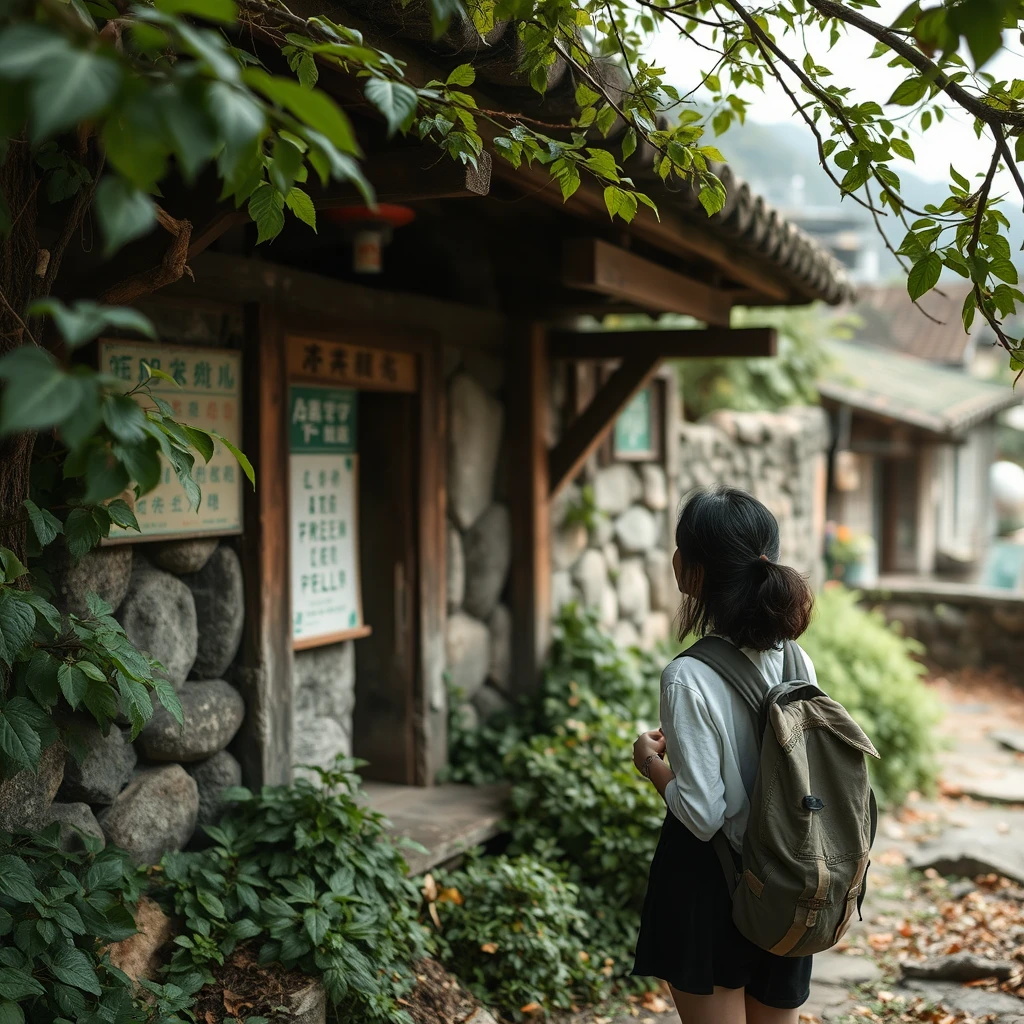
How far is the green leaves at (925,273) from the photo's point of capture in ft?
6.96

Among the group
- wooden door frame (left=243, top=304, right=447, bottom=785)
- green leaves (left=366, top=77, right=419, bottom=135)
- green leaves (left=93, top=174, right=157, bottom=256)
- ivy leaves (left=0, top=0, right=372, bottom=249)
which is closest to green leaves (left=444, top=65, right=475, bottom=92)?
green leaves (left=366, top=77, right=419, bottom=135)

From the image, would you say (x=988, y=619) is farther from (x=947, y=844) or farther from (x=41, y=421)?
(x=41, y=421)

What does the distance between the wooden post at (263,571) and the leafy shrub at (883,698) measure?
3814 millimetres

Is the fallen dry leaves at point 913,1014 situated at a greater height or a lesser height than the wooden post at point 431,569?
lesser

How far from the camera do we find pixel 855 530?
13539 millimetres

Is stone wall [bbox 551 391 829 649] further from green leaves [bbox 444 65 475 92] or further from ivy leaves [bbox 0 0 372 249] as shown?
ivy leaves [bbox 0 0 372 249]

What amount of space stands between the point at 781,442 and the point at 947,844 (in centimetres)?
421

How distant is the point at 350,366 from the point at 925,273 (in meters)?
2.28

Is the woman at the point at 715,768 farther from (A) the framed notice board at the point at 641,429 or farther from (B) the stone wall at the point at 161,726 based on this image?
(A) the framed notice board at the point at 641,429

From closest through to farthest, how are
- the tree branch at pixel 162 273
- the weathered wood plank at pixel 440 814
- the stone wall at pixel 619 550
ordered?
the tree branch at pixel 162 273 < the weathered wood plank at pixel 440 814 < the stone wall at pixel 619 550

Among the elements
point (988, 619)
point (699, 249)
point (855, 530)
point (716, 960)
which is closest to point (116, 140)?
point (716, 960)

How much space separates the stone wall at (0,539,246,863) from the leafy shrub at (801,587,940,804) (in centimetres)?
403

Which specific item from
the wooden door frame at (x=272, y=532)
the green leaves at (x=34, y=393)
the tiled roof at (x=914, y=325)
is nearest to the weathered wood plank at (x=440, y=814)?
the wooden door frame at (x=272, y=532)

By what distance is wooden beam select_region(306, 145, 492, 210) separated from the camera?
243 centimetres
